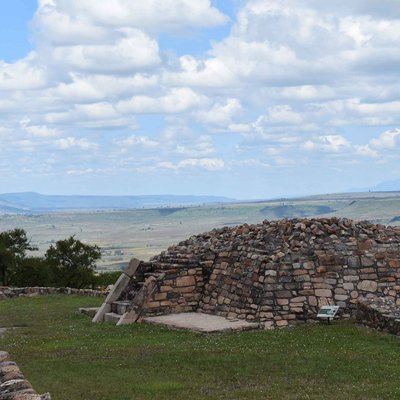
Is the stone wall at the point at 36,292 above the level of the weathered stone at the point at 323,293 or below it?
below

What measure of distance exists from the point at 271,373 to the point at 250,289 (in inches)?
321

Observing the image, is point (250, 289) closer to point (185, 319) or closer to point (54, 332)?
point (185, 319)

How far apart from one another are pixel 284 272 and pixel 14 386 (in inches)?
523

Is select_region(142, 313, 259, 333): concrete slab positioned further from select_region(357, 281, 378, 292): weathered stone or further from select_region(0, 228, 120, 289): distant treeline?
select_region(0, 228, 120, 289): distant treeline

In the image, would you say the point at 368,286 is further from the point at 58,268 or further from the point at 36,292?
the point at 58,268

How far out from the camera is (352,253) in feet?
83.4

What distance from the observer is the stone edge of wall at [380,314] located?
21.0m

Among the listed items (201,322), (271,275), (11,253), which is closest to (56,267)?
(11,253)

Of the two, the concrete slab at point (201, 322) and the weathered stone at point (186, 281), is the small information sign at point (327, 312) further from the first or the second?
the weathered stone at point (186, 281)

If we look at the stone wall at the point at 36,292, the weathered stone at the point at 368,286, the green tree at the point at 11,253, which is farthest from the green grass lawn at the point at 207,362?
the green tree at the point at 11,253

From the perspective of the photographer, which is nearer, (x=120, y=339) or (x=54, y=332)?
(x=120, y=339)

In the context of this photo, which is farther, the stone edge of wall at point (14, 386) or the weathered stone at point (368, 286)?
the weathered stone at point (368, 286)

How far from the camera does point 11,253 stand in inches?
2005

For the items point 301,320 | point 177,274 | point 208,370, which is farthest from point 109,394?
point 177,274
